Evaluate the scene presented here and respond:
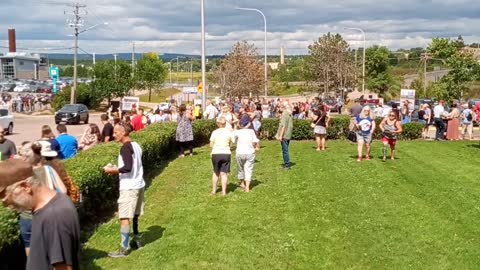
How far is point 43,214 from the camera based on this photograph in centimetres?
→ 411

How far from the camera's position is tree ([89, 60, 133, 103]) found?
5897 cm

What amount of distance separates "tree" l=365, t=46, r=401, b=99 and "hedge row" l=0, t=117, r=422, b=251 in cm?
4151

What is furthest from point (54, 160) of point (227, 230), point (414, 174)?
point (414, 174)

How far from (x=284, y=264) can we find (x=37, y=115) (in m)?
48.3

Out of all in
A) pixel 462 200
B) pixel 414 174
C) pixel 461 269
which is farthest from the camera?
pixel 414 174

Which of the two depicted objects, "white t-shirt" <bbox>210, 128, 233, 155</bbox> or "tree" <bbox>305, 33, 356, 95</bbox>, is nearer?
"white t-shirt" <bbox>210, 128, 233, 155</bbox>

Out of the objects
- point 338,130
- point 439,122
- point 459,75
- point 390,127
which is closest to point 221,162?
point 390,127

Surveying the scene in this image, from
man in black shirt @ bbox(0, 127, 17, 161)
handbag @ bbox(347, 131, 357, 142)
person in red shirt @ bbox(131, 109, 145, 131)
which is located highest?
man in black shirt @ bbox(0, 127, 17, 161)

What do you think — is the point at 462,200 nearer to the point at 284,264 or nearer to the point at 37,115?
the point at 284,264

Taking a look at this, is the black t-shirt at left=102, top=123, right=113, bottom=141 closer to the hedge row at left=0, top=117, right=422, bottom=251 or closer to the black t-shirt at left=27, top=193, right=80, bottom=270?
the hedge row at left=0, top=117, right=422, bottom=251

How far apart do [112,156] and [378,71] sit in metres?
58.4

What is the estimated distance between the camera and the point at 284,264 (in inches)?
315

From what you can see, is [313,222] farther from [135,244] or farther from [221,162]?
[135,244]

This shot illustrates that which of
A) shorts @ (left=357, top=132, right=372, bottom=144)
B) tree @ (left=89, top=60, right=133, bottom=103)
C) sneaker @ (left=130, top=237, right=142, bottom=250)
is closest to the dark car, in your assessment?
tree @ (left=89, top=60, right=133, bottom=103)
